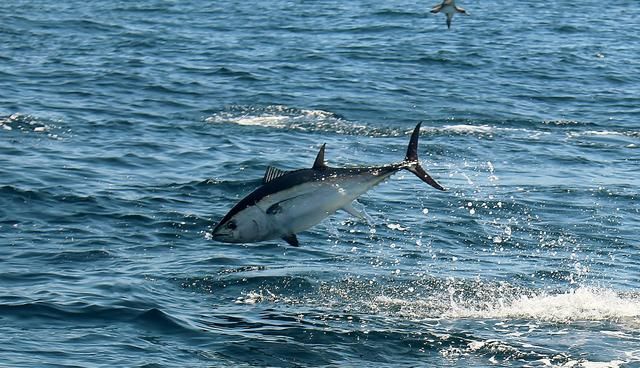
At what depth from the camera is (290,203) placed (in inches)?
515

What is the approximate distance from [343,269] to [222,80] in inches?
649

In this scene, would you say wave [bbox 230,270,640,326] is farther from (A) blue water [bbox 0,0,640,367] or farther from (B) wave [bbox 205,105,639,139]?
(B) wave [bbox 205,105,639,139]

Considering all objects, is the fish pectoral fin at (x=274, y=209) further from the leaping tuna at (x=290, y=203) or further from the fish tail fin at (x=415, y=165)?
the fish tail fin at (x=415, y=165)

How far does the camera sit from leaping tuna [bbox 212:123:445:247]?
13.0 metres

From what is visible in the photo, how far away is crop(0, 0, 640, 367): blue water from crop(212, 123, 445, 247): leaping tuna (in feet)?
5.12

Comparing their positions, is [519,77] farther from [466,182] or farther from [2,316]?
[2,316]

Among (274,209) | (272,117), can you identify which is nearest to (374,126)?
(272,117)

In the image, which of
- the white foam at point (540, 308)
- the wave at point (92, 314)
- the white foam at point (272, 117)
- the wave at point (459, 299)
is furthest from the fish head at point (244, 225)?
the white foam at point (272, 117)

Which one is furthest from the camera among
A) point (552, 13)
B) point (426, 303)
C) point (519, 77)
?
point (552, 13)

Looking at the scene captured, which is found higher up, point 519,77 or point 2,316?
point 2,316

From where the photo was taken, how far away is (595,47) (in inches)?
1650

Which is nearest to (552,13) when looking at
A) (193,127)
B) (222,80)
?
(222,80)

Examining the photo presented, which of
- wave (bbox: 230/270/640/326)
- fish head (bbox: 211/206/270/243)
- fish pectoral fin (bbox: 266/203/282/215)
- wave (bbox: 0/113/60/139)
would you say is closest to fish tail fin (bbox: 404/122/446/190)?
fish pectoral fin (bbox: 266/203/282/215)

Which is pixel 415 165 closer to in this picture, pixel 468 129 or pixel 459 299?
pixel 459 299
